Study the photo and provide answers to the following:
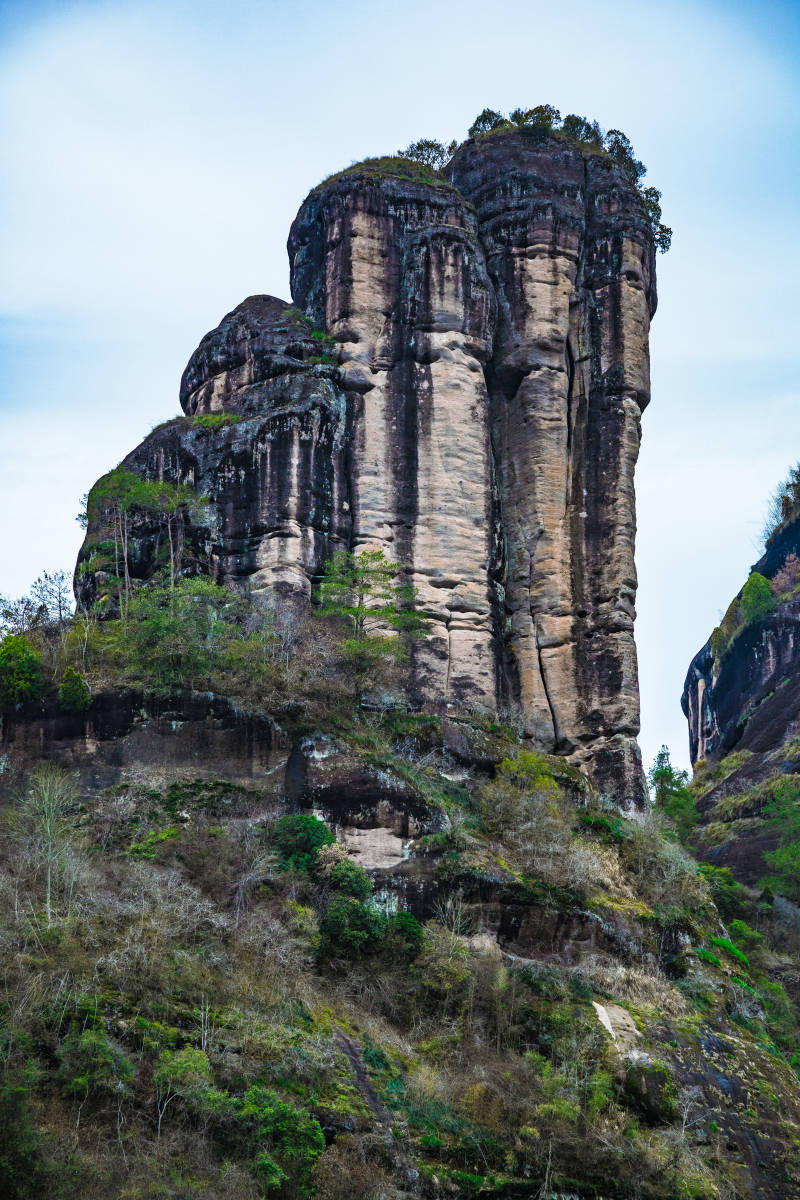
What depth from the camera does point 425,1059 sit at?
3641 cm

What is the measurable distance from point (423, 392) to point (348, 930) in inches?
1022

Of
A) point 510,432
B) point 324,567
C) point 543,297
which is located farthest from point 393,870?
point 543,297

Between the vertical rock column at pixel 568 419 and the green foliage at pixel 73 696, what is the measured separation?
66.7 feet

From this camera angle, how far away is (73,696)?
43719mm

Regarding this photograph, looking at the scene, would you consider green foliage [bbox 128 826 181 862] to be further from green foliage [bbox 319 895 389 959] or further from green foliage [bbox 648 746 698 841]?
green foliage [bbox 648 746 698 841]

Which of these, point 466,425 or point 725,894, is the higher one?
point 466,425

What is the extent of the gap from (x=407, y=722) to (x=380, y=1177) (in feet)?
63.1

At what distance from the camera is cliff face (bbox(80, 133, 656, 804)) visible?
181 ft

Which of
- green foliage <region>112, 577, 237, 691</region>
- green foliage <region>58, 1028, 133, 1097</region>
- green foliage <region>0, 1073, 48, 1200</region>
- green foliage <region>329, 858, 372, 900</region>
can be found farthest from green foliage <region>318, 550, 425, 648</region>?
green foliage <region>0, 1073, 48, 1200</region>

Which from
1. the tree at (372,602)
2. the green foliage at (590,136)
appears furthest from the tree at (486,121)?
the tree at (372,602)

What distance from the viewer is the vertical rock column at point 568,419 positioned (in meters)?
57.4

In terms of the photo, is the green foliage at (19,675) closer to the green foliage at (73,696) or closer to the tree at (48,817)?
the green foliage at (73,696)

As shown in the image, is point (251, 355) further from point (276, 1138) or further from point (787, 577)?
point (787, 577)

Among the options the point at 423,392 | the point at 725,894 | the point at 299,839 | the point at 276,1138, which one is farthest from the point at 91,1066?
the point at 725,894
